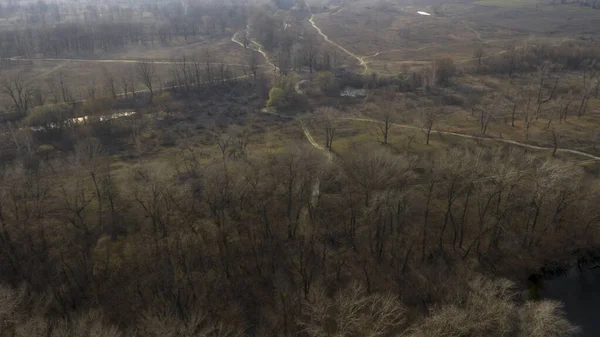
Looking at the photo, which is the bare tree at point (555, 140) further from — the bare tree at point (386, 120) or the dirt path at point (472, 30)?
the dirt path at point (472, 30)

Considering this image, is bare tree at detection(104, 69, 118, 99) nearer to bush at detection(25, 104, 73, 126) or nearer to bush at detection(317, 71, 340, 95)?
bush at detection(25, 104, 73, 126)

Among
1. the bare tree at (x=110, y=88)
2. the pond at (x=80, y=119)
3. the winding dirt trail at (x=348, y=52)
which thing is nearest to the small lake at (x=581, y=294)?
the pond at (x=80, y=119)

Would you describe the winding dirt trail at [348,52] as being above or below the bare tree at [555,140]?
above

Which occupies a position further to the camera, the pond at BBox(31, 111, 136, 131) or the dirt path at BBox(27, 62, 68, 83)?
the dirt path at BBox(27, 62, 68, 83)

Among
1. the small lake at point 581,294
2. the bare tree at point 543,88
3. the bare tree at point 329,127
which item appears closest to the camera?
the small lake at point 581,294

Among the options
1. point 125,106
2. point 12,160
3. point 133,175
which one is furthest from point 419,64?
point 12,160

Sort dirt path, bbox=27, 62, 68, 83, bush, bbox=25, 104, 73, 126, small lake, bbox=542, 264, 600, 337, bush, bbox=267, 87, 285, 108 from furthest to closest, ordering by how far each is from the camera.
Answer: dirt path, bbox=27, 62, 68, 83 → bush, bbox=267, 87, 285, 108 → bush, bbox=25, 104, 73, 126 → small lake, bbox=542, 264, 600, 337

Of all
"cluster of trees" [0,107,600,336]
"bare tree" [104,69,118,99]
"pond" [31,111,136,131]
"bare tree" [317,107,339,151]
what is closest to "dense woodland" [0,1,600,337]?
"cluster of trees" [0,107,600,336]
